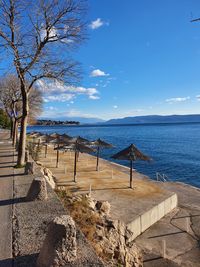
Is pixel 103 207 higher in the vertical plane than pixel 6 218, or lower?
lower

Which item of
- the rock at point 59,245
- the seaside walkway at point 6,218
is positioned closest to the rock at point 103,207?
the seaside walkway at point 6,218

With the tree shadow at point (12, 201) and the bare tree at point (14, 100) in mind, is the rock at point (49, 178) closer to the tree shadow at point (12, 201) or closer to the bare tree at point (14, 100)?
the tree shadow at point (12, 201)

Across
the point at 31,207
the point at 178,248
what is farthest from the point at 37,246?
the point at 178,248

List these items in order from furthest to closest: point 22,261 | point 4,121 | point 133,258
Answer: point 4,121 < point 133,258 < point 22,261

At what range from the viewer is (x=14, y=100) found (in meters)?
32.3

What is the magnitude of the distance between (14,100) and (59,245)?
30.4 m

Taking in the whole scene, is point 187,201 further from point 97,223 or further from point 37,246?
point 37,246

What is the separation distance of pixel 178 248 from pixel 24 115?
11448 millimetres

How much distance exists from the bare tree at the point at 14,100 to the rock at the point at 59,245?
24644 millimetres

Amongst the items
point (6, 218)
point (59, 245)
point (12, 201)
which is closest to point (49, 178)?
point (12, 201)

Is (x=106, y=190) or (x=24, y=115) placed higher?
(x=24, y=115)

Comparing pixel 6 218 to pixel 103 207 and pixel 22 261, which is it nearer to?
pixel 22 261

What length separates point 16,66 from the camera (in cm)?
1462

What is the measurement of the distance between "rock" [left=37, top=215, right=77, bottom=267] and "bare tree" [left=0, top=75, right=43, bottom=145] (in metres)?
24.6
